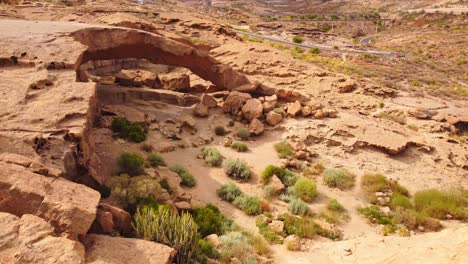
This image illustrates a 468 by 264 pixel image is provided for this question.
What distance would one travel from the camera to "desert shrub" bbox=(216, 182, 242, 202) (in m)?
10.8

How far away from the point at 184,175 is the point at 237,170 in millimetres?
1872

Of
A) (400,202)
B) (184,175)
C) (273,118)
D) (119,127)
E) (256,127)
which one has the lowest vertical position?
(400,202)

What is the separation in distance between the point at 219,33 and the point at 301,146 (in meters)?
12.9

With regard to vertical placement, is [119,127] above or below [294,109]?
below

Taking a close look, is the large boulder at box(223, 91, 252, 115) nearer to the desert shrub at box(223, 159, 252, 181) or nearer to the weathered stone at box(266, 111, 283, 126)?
the weathered stone at box(266, 111, 283, 126)

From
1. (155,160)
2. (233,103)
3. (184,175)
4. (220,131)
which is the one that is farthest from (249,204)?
(233,103)

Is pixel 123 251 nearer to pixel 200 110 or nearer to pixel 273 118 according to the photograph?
pixel 200 110

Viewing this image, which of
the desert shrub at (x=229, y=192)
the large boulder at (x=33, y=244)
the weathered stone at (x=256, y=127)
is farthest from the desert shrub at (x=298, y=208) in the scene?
the large boulder at (x=33, y=244)

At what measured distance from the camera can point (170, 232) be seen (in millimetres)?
6703

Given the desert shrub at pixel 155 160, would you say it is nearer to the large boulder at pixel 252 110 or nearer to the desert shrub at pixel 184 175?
the desert shrub at pixel 184 175

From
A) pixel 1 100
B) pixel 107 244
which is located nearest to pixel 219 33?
pixel 1 100

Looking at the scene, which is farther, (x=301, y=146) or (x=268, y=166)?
(x=301, y=146)

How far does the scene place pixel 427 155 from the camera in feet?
47.3

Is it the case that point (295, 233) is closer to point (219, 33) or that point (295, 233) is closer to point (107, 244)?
point (107, 244)
